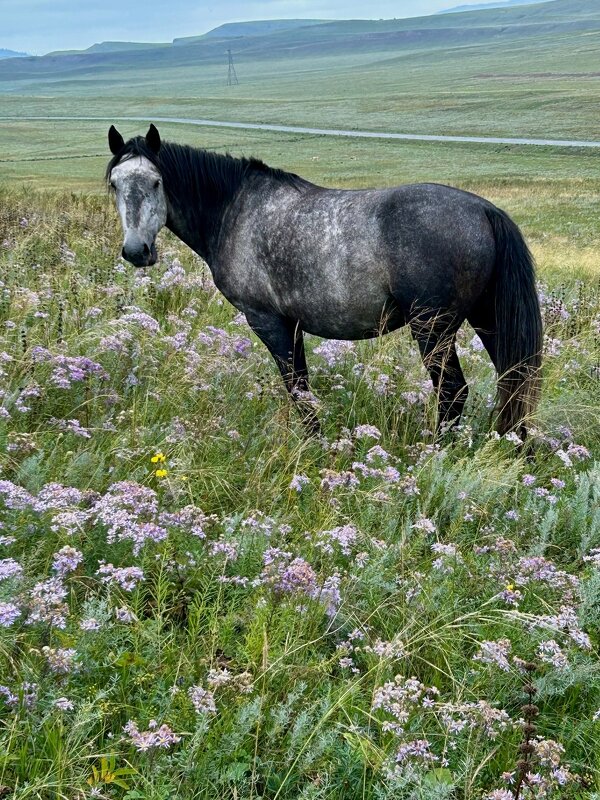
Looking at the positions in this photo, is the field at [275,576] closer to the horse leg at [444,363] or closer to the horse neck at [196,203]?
the horse leg at [444,363]

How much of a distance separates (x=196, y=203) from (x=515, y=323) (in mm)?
3020

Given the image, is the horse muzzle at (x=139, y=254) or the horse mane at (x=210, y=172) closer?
the horse muzzle at (x=139, y=254)

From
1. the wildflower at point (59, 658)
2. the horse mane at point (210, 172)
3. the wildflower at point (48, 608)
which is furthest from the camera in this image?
the horse mane at point (210, 172)

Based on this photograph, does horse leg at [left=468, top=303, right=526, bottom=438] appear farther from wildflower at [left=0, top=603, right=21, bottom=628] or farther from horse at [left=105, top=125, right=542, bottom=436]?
wildflower at [left=0, top=603, right=21, bottom=628]

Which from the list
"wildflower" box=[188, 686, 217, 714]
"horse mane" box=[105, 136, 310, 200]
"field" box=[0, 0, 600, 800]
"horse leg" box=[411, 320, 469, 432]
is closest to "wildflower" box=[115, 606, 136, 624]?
"field" box=[0, 0, 600, 800]

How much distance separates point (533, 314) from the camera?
18.4 ft

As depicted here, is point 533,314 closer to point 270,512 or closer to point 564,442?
point 564,442

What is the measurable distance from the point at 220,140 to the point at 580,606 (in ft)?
212

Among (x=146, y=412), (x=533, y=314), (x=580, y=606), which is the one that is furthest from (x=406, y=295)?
(x=580, y=606)

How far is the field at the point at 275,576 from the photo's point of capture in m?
2.48

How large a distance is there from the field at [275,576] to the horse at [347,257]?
33 centimetres

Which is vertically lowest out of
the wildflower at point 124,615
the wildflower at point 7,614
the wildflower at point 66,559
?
the wildflower at point 124,615

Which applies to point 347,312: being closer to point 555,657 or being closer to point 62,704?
point 555,657

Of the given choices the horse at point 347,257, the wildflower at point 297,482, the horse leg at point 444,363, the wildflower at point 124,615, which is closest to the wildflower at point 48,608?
the wildflower at point 124,615
